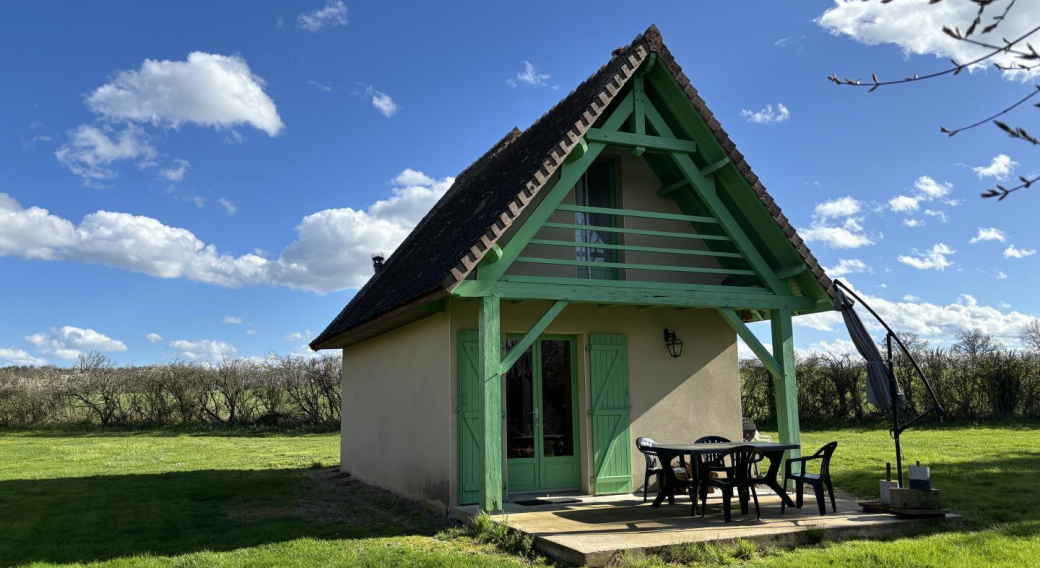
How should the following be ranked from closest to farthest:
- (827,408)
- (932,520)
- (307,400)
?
(932,520), (827,408), (307,400)

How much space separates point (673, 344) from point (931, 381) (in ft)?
42.5

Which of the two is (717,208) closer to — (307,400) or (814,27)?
(814,27)

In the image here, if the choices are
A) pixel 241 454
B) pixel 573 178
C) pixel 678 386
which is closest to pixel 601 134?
pixel 573 178

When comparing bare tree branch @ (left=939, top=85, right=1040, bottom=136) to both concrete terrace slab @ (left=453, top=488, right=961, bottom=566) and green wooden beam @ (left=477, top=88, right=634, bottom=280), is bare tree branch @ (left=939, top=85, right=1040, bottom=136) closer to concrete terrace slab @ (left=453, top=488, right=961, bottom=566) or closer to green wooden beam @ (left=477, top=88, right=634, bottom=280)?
concrete terrace slab @ (left=453, top=488, right=961, bottom=566)

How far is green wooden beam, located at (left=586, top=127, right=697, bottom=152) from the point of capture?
9.06 metres

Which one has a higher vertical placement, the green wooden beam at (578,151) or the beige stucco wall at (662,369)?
the green wooden beam at (578,151)

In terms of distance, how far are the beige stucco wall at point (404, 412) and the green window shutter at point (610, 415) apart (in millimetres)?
2121

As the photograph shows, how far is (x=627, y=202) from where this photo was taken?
10.8 metres

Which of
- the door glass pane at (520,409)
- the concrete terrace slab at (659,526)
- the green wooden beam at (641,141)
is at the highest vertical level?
the green wooden beam at (641,141)

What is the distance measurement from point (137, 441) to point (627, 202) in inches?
676

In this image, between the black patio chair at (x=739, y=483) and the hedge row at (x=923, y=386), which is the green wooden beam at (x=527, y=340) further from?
the hedge row at (x=923, y=386)

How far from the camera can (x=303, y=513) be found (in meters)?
9.48

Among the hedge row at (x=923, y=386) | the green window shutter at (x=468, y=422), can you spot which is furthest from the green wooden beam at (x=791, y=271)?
Result: the hedge row at (x=923, y=386)

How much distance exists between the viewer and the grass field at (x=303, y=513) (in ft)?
21.7
